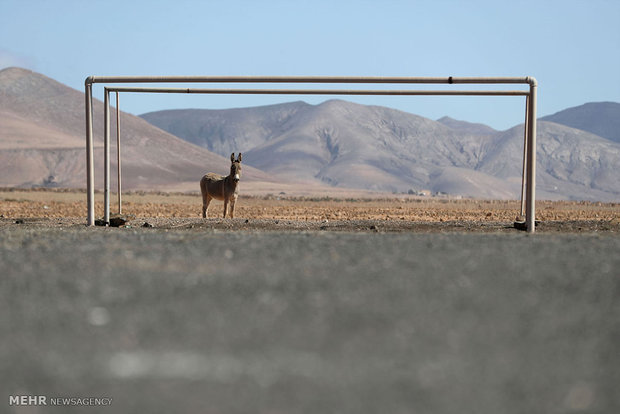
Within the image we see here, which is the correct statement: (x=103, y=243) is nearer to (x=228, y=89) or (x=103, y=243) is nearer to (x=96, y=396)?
(x=96, y=396)

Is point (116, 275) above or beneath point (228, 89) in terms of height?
beneath

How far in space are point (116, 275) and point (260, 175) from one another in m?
140

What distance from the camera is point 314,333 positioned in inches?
214

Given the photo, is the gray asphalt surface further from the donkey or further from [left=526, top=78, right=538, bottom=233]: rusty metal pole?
the donkey

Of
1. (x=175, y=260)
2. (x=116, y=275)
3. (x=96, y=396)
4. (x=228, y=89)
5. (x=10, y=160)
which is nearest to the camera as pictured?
(x=96, y=396)

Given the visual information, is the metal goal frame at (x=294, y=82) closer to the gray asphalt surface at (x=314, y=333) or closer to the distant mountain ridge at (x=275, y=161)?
the gray asphalt surface at (x=314, y=333)

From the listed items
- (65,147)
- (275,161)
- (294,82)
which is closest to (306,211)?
(294,82)

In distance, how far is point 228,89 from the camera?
18531 mm

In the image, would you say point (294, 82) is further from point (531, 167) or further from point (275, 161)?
point (275, 161)

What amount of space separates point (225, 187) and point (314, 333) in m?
16.2

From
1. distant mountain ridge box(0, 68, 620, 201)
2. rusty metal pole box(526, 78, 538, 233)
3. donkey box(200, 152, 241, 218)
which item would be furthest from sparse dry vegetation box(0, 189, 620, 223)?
distant mountain ridge box(0, 68, 620, 201)

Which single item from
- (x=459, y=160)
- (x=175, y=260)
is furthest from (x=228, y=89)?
(x=459, y=160)

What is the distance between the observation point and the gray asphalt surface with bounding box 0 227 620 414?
442 centimetres

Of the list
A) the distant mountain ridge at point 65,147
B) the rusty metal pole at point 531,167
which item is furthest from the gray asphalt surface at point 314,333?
the distant mountain ridge at point 65,147
